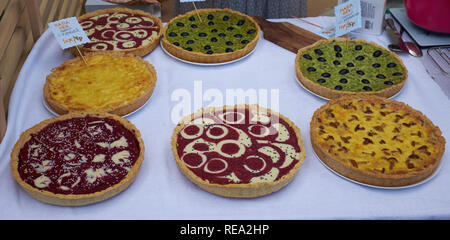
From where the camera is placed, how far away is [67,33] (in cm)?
268

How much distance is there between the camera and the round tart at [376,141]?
6.67 feet

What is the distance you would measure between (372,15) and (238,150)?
1.62 meters

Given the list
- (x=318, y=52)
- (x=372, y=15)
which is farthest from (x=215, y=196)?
(x=372, y=15)

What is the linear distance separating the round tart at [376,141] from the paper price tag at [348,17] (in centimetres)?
62

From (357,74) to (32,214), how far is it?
79.6 inches

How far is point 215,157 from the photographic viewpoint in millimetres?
2145

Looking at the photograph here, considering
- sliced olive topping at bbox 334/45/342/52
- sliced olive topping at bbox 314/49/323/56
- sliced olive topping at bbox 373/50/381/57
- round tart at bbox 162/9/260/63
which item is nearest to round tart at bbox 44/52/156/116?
round tart at bbox 162/9/260/63

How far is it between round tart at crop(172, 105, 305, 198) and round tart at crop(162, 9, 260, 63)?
0.58 meters

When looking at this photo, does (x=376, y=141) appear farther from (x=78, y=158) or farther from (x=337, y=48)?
(x=78, y=158)

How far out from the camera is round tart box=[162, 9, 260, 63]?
2.88 metres

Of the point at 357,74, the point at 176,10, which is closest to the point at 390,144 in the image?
the point at 357,74

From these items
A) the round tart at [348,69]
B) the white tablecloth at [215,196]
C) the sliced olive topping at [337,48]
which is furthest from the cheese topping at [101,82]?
the sliced olive topping at [337,48]

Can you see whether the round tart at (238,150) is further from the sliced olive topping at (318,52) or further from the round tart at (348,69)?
the sliced olive topping at (318,52)

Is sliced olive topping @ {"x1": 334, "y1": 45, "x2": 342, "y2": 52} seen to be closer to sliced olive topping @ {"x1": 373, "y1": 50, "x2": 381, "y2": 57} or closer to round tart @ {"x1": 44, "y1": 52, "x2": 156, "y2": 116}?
sliced olive topping @ {"x1": 373, "y1": 50, "x2": 381, "y2": 57}
